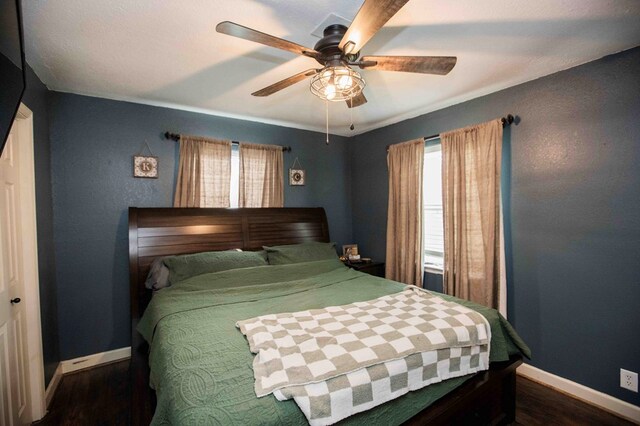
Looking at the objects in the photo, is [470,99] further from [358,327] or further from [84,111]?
[84,111]

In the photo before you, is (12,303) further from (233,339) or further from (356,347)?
(356,347)

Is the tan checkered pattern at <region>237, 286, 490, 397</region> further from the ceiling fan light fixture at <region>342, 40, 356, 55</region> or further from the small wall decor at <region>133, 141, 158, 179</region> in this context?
the small wall decor at <region>133, 141, 158, 179</region>

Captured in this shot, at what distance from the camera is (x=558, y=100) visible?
230 centimetres

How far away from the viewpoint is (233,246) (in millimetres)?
3121

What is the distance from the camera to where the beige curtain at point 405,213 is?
3.29 metres

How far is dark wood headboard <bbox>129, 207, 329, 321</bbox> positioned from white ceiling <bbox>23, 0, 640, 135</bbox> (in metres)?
1.18

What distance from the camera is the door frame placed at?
6.43 ft

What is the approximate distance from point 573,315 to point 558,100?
67.9 inches

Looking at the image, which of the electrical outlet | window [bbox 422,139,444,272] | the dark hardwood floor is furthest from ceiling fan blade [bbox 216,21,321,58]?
the electrical outlet

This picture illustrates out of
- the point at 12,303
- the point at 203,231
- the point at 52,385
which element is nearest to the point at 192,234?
the point at 203,231

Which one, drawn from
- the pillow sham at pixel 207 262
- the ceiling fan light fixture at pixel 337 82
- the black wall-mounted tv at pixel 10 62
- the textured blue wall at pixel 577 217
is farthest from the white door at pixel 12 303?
the textured blue wall at pixel 577 217

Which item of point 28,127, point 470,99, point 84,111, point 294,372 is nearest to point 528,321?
point 470,99

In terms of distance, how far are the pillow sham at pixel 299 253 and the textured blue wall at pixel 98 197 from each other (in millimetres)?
1250

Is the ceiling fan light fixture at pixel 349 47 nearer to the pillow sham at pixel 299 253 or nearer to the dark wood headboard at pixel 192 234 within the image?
the pillow sham at pixel 299 253
